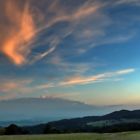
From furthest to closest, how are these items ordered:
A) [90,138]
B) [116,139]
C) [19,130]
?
1. [19,130]
2. [90,138]
3. [116,139]

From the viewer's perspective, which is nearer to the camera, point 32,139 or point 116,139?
point 116,139

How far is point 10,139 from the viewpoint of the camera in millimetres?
49312

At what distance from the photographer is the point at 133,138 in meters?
44.6

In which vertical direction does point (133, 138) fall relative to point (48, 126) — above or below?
below

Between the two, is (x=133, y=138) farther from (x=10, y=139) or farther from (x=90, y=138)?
(x=10, y=139)

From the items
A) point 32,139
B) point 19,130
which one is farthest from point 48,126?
point 32,139

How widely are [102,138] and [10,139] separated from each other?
13.1 metres

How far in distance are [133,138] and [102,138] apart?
4025mm

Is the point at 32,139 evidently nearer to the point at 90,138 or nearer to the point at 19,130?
the point at 90,138

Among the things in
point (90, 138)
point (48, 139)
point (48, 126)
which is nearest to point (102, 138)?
point (90, 138)

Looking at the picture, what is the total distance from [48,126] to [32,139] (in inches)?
1986

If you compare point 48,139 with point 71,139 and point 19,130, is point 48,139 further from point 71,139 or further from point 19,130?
point 19,130

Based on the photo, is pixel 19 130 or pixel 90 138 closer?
pixel 90 138

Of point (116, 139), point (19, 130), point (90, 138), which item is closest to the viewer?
point (116, 139)
